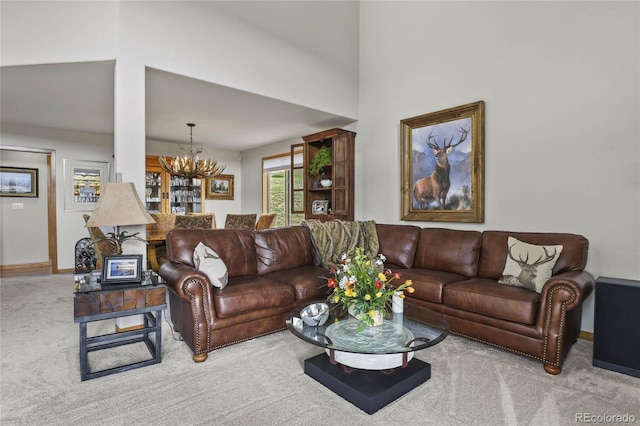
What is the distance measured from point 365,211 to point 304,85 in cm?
198

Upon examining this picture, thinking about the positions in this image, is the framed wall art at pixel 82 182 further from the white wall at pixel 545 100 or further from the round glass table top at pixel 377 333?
the round glass table top at pixel 377 333

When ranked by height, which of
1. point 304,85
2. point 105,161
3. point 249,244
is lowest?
point 249,244

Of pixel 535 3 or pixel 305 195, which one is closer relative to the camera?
pixel 535 3

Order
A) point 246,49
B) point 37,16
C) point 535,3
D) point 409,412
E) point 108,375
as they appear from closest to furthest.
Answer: point 409,412 → point 108,375 → point 37,16 → point 535,3 → point 246,49

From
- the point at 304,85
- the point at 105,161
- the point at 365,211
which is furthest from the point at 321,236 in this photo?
the point at 105,161

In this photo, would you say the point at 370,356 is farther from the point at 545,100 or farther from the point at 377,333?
the point at 545,100

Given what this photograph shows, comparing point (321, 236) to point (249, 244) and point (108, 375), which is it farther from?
point (108, 375)

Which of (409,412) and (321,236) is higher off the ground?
(321,236)

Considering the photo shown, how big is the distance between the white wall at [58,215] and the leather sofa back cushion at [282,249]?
4.36 m

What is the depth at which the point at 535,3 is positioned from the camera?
3.27 m

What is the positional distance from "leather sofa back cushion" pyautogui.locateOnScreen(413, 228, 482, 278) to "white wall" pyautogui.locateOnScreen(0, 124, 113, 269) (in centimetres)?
578

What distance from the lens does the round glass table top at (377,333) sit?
5.98ft

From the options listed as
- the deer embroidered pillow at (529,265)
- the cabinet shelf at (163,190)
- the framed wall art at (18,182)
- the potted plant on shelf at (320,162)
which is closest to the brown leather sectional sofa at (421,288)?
the deer embroidered pillow at (529,265)

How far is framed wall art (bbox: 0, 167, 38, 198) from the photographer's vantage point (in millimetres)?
5859
